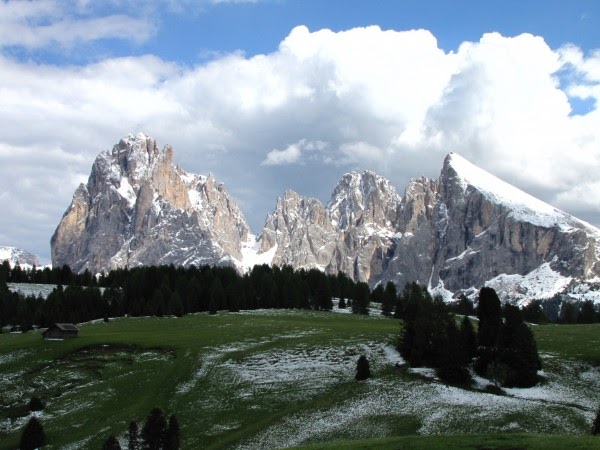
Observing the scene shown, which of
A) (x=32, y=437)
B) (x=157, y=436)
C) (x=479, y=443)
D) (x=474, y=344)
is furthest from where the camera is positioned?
(x=474, y=344)

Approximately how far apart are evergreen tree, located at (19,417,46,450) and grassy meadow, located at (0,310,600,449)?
1357mm

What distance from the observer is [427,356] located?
71562mm

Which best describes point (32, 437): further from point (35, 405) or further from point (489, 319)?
point (489, 319)

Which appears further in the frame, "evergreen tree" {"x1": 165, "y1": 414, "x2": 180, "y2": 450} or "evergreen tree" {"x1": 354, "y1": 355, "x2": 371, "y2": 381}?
"evergreen tree" {"x1": 354, "y1": 355, "x2": 371, "y2": 381}

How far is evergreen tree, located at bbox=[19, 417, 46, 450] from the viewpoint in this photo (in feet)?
176

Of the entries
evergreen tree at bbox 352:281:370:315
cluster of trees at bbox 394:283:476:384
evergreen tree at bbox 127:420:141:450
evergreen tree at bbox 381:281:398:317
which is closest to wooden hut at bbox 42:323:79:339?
evergreen tree at bbox 127:420:141:450

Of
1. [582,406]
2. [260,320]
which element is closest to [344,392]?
[582,406]

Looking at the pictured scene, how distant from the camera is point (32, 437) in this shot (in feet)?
177

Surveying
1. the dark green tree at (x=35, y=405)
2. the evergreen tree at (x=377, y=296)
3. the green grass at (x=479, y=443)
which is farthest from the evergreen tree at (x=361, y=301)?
the green grass at (x=479, y=443)

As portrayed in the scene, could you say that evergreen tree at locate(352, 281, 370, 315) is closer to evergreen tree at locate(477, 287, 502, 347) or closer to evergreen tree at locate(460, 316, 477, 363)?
evergreen tree at locate(477, 287, 502, 347)

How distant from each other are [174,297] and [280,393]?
65773 mm

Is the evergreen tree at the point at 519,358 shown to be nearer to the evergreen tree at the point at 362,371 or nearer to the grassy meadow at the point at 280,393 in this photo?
the grassy meadow at the point at 280,393

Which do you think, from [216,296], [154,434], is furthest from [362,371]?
[216,296]

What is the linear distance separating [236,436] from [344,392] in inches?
490
